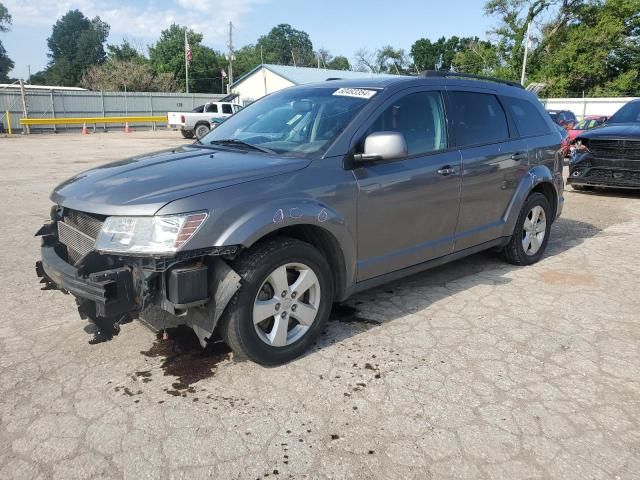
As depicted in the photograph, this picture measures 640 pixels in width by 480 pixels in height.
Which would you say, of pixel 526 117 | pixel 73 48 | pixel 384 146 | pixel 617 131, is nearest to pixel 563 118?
pixel 617 131

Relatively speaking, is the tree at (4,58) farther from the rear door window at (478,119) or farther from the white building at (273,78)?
the rear door window at (478,119)

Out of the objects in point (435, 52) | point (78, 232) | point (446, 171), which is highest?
point (435, 52)

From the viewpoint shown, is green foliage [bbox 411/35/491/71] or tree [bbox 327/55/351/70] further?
tree [bbox 327/55/351/70]

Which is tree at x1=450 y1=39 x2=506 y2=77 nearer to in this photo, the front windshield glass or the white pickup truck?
the white pickup truck

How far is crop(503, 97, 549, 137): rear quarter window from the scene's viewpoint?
16.9 ft

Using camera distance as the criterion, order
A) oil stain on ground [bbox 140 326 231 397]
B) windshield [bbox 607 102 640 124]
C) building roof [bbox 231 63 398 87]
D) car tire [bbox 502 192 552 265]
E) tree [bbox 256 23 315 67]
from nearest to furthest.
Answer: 1. oil stain on ground [bbox 140 326 231 397]
2. car tire [bbox 502 192 552 265]
3. windshield [bbox 607 102 640 124]
4. building roof [bbox 231 63 398 87]
5. tree [bbox 256 23 315 67]

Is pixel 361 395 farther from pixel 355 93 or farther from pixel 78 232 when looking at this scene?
pixel 355 93

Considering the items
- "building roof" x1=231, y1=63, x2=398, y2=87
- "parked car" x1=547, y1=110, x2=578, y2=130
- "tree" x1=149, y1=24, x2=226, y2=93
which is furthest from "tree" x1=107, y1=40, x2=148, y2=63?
"parked car" x1=547, y1=110, x2=578, y2=130

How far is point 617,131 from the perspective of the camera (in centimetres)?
925

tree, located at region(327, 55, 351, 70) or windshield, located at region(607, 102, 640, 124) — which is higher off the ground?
tree, located at region(327, 55, 351, 70)

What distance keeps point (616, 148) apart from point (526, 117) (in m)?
4.94

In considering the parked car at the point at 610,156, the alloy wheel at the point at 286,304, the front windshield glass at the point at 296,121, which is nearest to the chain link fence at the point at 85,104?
the parked car at the point at 610,156

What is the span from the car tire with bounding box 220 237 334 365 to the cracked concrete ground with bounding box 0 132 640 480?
16cm

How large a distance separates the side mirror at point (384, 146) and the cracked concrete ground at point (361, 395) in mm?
1291
